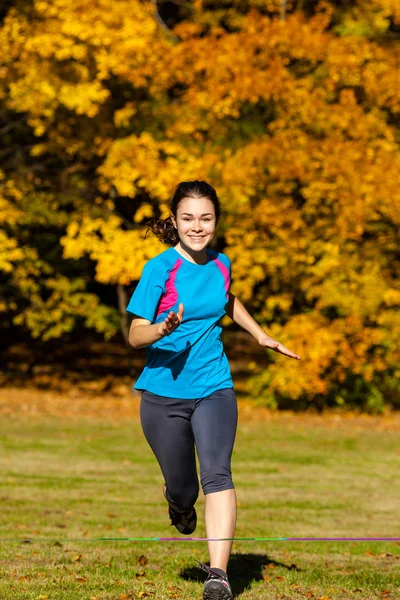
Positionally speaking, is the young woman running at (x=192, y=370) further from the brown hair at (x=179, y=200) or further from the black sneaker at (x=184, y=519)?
the black sneaker at (x=184, y=519)

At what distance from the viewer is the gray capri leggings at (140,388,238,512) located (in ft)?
16.1

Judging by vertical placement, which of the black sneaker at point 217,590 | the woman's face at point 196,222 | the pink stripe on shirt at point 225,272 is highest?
the woman's face at point 196,222

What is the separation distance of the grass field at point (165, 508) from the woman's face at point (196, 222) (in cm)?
168

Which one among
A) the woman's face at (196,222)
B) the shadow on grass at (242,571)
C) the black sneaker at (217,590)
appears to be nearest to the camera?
the black sneaker at (217,590)

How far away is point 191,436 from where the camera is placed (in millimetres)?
5090

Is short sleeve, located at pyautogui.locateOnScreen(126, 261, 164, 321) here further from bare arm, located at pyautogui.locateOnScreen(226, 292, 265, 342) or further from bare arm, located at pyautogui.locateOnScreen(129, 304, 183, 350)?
bare arm, located at pyautogui.locateOnScreen(226, 292, 265, 342)

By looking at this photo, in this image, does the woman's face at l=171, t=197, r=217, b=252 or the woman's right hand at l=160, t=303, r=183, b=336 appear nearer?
the woman's right hand at l=160, t=303, r=183, b=336

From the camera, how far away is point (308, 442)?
53.9 feet

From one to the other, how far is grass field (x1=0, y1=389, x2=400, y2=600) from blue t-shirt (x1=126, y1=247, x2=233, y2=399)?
1.02 m

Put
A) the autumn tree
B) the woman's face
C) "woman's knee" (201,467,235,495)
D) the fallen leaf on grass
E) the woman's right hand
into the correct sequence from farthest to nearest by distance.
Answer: the autumn tree → the fallen leaf on grass → the woman's face → "woman's knee" (201,467,235,495) → the woman's right hand

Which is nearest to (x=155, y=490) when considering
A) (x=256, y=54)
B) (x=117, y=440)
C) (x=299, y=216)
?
(x=117, y=440)

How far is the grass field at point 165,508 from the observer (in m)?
5.56

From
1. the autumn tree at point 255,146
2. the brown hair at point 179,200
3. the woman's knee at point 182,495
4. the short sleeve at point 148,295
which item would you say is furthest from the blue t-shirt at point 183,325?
the autumn tree at point 255,146

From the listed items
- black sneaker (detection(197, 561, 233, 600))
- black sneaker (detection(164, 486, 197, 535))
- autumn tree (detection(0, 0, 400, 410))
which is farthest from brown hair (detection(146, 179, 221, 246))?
autumn tree (detection(0, 0, 400, 410))
